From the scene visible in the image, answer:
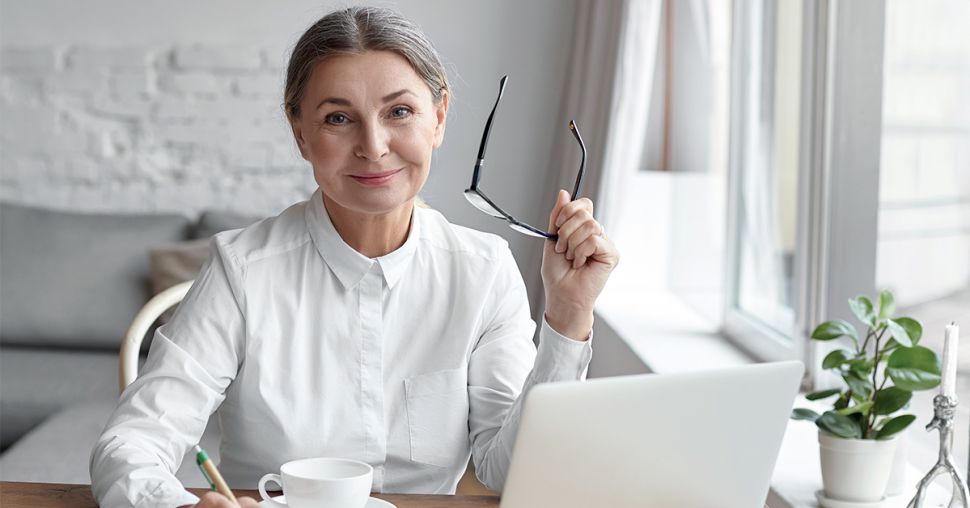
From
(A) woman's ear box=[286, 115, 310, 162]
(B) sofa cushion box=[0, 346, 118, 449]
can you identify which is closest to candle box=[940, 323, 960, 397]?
(A) woman's ear box=[286, 115, 310, 162]

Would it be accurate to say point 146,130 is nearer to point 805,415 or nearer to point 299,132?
point 299,132

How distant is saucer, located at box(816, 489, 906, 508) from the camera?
57.8 inches

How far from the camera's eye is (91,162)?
3.57 metres

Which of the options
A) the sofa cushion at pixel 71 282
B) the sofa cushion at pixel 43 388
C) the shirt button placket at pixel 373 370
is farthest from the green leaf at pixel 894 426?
the sofa cushion at pixel 71 282

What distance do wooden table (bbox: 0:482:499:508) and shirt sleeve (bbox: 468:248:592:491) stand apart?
0.16m

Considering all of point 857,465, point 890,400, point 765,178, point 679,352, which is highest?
point 765,178

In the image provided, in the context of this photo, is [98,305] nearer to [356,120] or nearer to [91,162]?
[91,162]

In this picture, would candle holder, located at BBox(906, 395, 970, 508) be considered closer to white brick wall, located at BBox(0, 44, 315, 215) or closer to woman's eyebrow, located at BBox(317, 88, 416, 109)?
woman's eyebrow, located at BBox(317, 88, 416, 109)

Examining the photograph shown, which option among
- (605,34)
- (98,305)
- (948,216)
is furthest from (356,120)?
(98,305)

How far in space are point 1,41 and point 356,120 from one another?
2.75 m

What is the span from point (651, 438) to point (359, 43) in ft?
2.13

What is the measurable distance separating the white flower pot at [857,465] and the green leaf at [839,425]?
1 centimetres

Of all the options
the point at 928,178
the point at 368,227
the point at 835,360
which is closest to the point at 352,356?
the point at 368,227

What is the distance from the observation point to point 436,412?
135 cm
